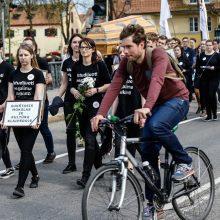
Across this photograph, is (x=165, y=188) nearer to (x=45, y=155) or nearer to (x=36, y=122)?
(x=36, y=122)

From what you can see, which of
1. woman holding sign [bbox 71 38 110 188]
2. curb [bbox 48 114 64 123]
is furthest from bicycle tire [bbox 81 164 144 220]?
curb [bbox 48 114 64 123]

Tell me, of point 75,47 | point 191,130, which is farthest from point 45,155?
point 191,130

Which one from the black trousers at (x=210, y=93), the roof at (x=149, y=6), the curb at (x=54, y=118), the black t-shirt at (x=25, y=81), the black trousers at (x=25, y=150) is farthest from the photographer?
the roof at (x=149, y=6)

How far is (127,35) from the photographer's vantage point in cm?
477

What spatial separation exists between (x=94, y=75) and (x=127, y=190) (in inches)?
116

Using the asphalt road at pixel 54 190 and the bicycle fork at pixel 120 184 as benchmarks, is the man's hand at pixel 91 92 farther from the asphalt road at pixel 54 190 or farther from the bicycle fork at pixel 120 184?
the bicycle fork at pixel 120 184

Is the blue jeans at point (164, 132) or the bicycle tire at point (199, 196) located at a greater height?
the blue jeans at point (164, 132)

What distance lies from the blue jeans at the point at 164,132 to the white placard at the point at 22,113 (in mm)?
2008

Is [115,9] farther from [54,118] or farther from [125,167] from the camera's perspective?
[125,167]

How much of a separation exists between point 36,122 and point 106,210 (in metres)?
2.31

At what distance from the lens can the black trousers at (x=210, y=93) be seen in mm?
Result: 13445

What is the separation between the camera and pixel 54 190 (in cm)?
697

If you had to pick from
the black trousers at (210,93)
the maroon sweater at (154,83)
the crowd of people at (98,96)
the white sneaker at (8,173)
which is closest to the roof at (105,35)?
the black trousers at (210,93)

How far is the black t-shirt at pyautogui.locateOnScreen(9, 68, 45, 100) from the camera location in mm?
6855
